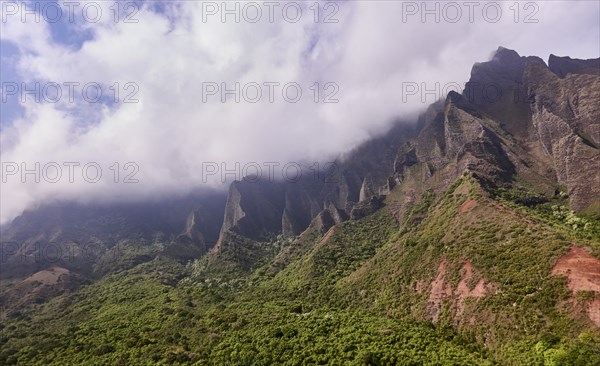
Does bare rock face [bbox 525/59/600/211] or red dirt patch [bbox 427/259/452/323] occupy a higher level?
bare rock face [bbox 525/59/600/211]

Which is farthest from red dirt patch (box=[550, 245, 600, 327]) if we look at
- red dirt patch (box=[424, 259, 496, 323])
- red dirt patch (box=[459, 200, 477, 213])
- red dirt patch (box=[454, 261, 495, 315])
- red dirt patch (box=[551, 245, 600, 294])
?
red dirt patch (box=[459, 200, 477, 213])

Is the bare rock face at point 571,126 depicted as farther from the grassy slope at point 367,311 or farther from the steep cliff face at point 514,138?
the grassy slope at point 367,311

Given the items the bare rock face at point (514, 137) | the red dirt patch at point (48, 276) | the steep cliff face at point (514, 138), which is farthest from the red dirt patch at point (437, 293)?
the red dirt patch at point (48, 276)

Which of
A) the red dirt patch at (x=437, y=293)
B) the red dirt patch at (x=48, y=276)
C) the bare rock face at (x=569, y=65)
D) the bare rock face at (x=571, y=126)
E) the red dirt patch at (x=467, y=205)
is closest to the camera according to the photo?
the red dirt patch at (x=437, y=293)

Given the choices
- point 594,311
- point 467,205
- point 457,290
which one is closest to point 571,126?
point 467,205

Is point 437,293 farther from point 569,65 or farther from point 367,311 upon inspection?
point 569,65

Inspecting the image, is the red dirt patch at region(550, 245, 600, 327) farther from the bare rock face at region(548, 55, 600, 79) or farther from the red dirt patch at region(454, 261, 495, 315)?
the bare rock face at region(548, 55, 600, 79)
